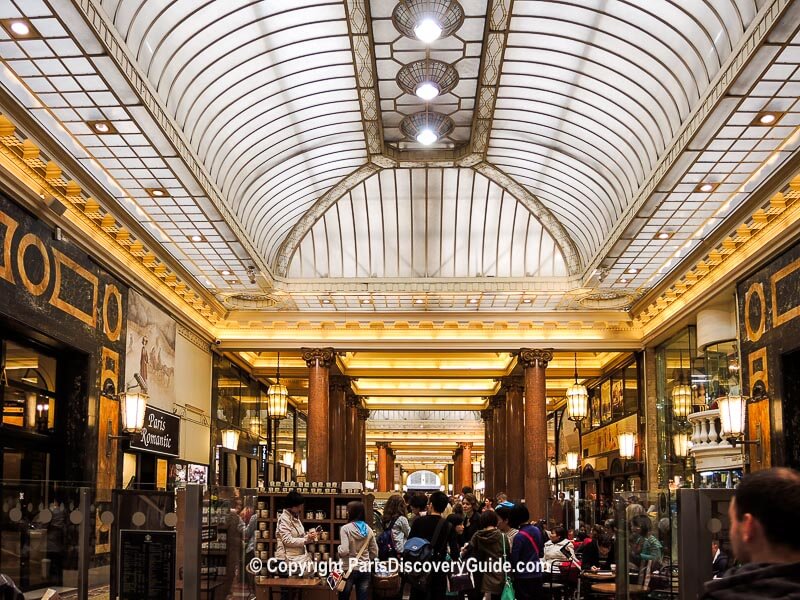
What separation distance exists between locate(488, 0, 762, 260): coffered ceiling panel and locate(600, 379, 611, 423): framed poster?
28.6ft

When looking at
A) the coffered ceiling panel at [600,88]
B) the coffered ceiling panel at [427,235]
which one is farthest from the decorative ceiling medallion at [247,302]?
the coffered ceiling panel at [600,88]

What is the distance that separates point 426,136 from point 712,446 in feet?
19.8

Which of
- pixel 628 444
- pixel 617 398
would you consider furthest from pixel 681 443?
pixel 617 398

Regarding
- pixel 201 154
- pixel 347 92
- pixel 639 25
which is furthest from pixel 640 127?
pixel 201 154

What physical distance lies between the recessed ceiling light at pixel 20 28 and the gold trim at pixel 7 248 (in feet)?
7.88

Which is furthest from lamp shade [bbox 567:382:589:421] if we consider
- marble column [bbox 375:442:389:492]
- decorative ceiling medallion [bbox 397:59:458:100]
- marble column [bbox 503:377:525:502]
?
marble column [bbox 375:442:389:492]

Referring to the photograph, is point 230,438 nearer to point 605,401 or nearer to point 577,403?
point 577,403

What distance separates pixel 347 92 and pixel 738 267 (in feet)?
18.6

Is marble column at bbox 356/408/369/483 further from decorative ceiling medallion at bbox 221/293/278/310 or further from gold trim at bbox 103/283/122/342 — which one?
gold trim at bbox 103/283/122/342

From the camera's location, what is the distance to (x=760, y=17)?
704 cm

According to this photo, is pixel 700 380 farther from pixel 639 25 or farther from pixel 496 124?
pixel 639 25

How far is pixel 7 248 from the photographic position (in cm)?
902

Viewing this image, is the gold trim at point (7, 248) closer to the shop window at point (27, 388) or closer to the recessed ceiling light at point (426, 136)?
the shop window at point (27, 388)

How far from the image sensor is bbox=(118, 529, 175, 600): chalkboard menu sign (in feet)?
18.9
